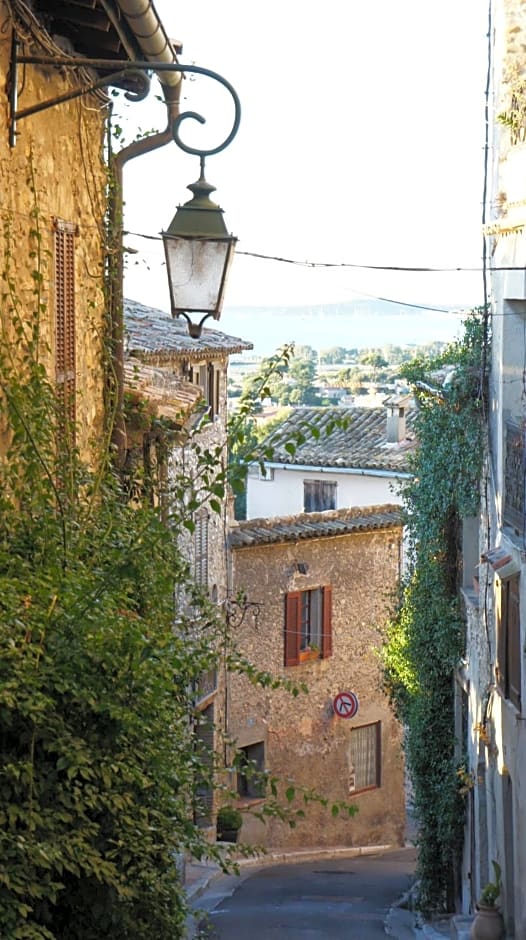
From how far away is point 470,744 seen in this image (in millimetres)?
16094

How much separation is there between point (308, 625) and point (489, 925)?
1437 centimetres

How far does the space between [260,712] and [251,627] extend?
1632 mm

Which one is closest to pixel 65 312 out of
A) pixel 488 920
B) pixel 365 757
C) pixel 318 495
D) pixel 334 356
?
pixel 488 920

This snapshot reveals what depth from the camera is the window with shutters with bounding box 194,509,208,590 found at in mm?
23117

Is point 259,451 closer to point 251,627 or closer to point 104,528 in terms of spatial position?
point 104,528

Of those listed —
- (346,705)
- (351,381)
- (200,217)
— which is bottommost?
(346,705)

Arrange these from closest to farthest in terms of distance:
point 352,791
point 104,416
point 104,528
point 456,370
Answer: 1. point 104,528
2. point 104,416
3. point 456,370
4. point 352,791

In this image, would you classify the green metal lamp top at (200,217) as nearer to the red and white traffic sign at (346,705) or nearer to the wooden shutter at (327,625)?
the red and white traffic sign at (346,705)

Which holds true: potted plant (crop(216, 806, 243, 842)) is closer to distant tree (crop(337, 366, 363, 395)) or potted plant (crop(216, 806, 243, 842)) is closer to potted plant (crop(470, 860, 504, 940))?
potted plant (crop(470, 860, 504, 940))

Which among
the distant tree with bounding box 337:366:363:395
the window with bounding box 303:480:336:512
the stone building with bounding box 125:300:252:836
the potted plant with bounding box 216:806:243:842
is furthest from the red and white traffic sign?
the distant tree with bounding box 337:366:363:395

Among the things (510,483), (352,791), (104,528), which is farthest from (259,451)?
(352,791)

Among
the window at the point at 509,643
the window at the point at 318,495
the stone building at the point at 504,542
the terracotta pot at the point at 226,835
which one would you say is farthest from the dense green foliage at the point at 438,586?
the window at the point at 318,495

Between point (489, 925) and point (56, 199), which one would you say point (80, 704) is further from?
point (489, 925)

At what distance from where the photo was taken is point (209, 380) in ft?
80.5
